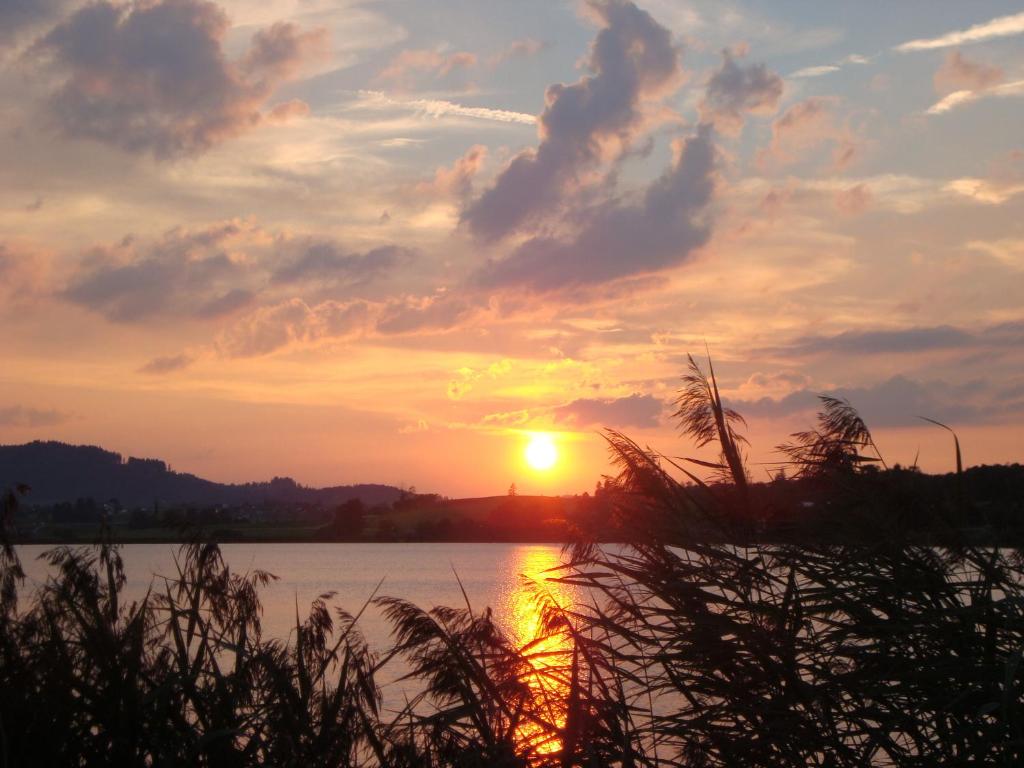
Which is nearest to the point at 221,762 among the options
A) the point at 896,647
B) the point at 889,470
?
the point at 896,647

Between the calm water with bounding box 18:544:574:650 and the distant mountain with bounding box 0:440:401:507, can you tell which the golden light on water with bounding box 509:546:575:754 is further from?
the distant mountain with bounding box 0:440:401:507

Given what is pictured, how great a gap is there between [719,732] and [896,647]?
3.82ft

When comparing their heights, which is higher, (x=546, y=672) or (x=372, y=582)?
(x=546, y=672)

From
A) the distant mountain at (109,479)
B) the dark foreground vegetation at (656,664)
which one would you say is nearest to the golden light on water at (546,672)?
the dark foreground vegetation at (656,664)

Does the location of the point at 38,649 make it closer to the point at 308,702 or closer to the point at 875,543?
the point at 308,702

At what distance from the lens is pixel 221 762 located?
529 centimetres

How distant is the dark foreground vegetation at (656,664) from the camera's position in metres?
5.46

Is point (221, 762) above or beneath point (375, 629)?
above

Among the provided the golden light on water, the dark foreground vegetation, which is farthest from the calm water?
the dark foreground vegetation

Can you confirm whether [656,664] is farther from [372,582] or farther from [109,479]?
[109,479]

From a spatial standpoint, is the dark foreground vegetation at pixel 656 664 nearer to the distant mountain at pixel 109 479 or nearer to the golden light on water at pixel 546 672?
the golden light on water at pixel 546 672

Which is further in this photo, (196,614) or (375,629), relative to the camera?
(375,629)

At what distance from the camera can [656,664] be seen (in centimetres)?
657

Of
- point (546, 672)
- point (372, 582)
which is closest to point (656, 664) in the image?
point (546, 672)
